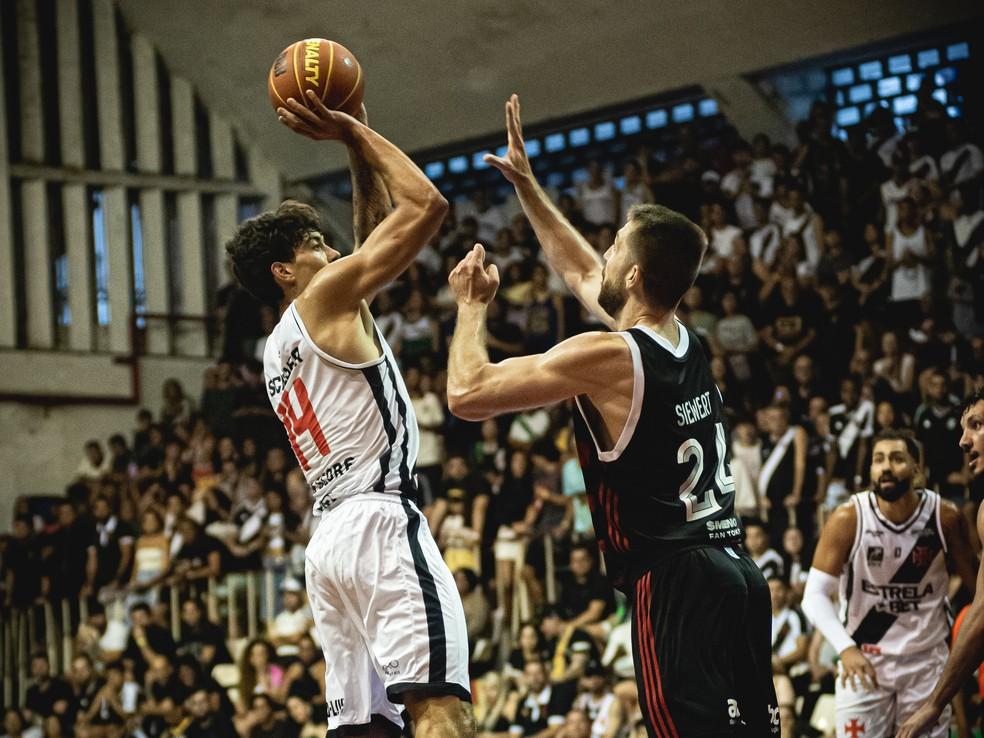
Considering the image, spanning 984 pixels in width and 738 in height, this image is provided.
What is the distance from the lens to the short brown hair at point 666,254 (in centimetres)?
421

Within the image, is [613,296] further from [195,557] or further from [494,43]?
[494,43]

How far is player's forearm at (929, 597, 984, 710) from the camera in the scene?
4739mm

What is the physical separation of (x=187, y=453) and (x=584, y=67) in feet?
21.6

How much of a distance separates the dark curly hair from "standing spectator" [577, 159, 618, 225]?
973 cm

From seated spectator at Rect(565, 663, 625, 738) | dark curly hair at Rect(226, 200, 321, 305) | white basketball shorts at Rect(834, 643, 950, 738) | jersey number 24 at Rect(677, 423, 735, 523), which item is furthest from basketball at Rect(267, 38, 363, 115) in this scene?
seated spectator at Rect(565, 663, 625, 738)

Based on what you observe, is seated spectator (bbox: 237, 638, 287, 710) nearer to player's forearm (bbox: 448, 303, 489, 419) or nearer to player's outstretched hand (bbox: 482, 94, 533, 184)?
player's outstretched hand (bbox: 482, 94, 533, 184)

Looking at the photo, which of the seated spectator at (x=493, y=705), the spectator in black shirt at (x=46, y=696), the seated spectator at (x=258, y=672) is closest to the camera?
the seated spectator at (x=493, y=705)

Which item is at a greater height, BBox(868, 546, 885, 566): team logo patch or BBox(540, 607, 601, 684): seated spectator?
BBox(868, 546, 885, 566): team logo patch

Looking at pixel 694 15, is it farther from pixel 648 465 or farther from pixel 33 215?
pixel 648 465

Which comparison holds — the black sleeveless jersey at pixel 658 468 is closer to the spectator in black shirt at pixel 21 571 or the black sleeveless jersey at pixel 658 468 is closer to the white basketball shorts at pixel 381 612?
the white basketball shorts at pixel 381 612

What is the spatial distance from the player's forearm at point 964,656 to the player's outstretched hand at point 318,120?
290 cm

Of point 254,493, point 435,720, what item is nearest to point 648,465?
point 435,720

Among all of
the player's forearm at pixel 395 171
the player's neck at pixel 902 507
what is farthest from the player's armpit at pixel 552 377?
the player's neck at pixel 902 507

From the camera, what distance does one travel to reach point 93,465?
663 inches
